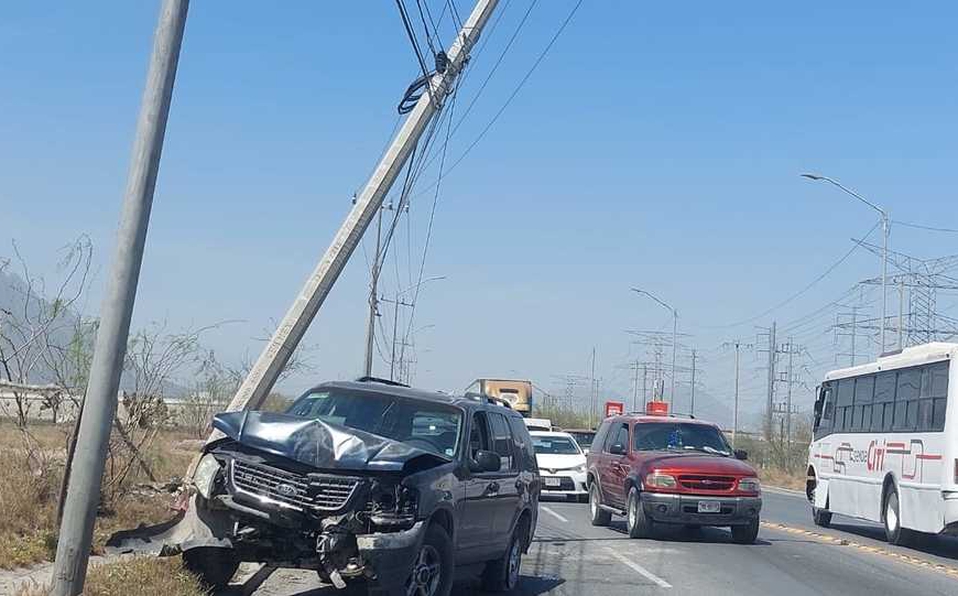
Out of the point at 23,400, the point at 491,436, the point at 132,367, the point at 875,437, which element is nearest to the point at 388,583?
the point at 491,436

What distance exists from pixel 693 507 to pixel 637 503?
38.3 inches

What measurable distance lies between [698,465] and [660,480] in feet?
2.13

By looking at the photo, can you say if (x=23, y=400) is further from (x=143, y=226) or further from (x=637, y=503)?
(x=637, y=503)

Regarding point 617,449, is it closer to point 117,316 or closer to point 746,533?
point 746,533

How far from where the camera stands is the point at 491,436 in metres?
11.8

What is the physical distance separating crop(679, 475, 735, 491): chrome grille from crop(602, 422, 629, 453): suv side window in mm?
1970

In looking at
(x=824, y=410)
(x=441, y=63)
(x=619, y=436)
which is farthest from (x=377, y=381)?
(x=824, y=410)

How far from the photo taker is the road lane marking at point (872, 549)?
16.7 metres

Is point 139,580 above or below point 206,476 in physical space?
below

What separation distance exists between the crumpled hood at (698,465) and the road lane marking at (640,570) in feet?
6.56

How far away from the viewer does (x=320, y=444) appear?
30.8 feet

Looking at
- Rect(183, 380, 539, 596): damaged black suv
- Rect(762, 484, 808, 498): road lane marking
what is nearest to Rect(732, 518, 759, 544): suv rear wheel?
Rect(183, 380, 539, 596): damaged black suv

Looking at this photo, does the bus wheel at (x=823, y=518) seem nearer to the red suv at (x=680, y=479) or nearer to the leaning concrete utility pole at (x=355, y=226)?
the red suv at (x=680, y=479)

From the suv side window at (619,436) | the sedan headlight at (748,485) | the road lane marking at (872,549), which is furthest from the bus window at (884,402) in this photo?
the suv side window at (619,436)
